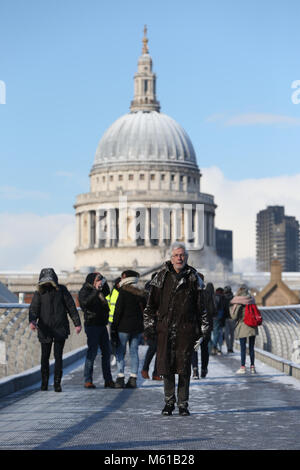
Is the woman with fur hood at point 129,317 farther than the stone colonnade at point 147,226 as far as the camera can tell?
No

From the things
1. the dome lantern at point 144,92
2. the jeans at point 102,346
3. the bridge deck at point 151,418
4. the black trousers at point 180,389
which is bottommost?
the bridge deck at point 151,418

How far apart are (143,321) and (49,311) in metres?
1.82

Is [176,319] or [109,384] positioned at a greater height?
[176,319]

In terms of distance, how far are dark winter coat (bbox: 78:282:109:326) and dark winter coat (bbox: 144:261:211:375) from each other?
5183mm

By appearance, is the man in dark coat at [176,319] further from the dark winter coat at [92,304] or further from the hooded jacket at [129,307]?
the dark winter coat at [92,304]

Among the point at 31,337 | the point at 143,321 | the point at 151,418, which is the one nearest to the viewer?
the point at 151,418

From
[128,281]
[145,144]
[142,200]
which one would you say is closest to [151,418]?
[128,281]

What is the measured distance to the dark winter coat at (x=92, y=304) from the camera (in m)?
18.8

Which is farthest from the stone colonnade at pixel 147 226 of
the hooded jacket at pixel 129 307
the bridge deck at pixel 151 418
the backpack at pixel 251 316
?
the bridge deck at pixel 151 418

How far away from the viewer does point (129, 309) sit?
18.6 metres

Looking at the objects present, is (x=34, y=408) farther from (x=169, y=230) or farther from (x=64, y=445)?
(x=169, y=230)

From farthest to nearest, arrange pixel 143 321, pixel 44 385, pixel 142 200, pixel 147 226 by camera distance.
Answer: pixel 142 200
pixel 147 226
pixel 44 385
pixel 143 321

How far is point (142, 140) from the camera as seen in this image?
489 ft

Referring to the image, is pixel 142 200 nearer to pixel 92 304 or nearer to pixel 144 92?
pixel 144 92
